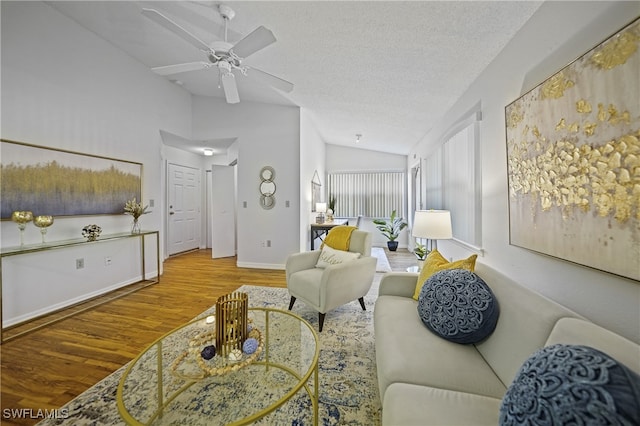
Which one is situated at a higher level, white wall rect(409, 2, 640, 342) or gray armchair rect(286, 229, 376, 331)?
white wall rect(409, 2, 640, 342)

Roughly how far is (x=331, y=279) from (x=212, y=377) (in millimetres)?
1064

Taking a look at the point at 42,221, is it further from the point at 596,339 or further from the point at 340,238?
the point at 596,339

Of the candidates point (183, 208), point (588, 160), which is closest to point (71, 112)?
point (183, 208)

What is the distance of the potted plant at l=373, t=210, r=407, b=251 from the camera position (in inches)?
231

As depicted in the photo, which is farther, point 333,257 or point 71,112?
point 71,112

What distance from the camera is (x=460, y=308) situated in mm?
1269

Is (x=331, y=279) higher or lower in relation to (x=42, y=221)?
lower

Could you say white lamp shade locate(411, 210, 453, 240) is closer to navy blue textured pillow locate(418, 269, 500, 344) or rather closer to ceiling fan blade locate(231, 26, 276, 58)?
navy blue textured pillow locate(418, 269, 500, 344)

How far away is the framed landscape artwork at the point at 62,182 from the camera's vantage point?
226 centimetres

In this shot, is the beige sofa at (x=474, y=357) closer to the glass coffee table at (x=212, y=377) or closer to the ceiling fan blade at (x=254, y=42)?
the glass coffee table at (x=212, y=377)

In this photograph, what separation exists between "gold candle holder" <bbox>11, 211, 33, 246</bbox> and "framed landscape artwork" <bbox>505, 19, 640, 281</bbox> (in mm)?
4104

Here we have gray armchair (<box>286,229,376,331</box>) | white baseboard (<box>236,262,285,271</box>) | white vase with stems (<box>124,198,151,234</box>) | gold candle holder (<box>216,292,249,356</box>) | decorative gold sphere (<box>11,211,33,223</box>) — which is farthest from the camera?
white baseboard (<box>236,262,285,271</box>)

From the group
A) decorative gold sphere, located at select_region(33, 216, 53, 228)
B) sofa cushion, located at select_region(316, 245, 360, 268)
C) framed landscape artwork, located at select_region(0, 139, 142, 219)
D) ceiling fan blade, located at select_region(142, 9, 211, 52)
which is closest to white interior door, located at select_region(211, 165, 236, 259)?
framed landscape artwork, located at select_region(0, 139, 142, 219)

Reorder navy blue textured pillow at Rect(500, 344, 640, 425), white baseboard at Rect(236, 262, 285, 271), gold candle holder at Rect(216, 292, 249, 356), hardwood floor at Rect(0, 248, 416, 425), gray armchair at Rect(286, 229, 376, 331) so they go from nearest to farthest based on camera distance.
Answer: navy blue textured pillow at Rect(500, 344, 640, 425) → gold candle holder at Rect(216, 292, 249, 356) → hardwood floor at Rect(0, 248, 416, 425) → gray armchair at Rect(286, 229, 376, 331) → white baseboard at Rect(236, 262, 285, 271)
